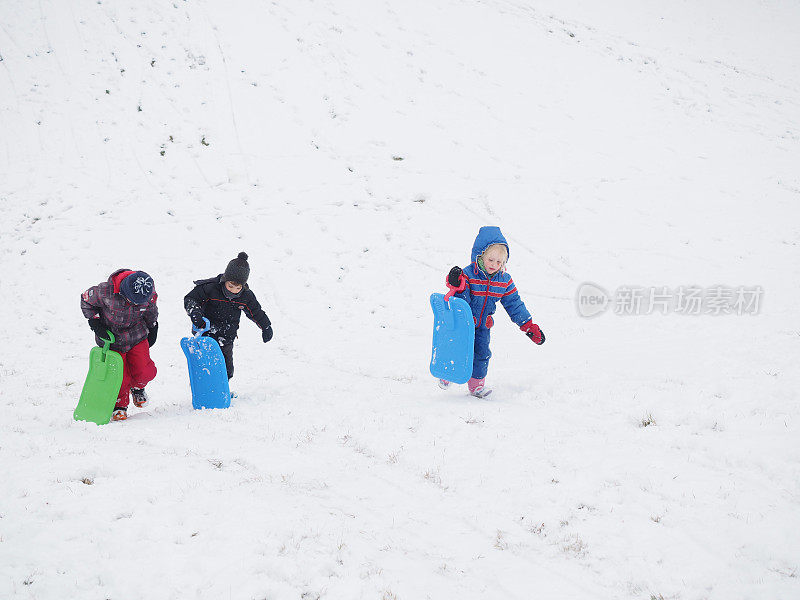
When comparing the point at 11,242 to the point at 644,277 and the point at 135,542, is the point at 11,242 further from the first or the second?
the point at 644,277

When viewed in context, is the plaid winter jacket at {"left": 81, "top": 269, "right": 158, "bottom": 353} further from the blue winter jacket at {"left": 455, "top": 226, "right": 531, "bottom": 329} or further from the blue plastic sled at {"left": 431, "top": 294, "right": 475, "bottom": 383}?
the blue winter jacket at {"left": 455, "top": 226, "right": 531, "bottom": 329}

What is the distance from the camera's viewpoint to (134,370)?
243 inches

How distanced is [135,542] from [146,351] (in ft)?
12.8

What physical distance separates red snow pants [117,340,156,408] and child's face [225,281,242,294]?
4.35 feet

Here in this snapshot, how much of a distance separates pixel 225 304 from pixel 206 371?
980mm

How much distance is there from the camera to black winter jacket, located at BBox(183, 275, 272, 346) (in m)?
6.36

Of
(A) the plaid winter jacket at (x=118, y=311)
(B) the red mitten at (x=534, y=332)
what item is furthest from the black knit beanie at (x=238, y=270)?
(B) the red mitten at (x=534, y=332)

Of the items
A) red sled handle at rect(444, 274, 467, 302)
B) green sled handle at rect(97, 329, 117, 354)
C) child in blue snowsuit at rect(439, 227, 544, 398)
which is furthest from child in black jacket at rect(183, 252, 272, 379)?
child in blue snowsuit at rect(439, 227, 544, 398)

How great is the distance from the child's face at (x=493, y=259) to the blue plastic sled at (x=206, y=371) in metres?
3.78

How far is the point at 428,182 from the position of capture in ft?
47.3

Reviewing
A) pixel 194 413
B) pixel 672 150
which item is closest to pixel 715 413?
pixel 194 413

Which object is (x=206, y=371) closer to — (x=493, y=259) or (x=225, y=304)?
(x=225, y=304)

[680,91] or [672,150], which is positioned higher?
[680,91]

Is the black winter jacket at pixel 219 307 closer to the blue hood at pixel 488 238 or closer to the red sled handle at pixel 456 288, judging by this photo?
the red sled handle at pixel 456 288
